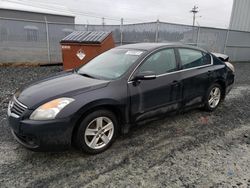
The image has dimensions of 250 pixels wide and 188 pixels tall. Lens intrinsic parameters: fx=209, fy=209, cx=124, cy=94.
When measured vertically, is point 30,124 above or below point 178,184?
above

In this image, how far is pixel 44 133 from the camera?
8.16 ft

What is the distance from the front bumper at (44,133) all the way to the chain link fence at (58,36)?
8.22m

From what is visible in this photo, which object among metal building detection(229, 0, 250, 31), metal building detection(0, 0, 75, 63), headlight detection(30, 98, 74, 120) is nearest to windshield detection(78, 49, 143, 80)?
headlight detection(30, 98, 74, 120)

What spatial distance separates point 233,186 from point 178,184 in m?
0.62

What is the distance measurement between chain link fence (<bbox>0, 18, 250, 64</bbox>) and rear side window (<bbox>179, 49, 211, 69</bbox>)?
7.03 m

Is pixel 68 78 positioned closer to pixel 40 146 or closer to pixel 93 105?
pixel 93 105

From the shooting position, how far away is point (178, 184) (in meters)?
2.39

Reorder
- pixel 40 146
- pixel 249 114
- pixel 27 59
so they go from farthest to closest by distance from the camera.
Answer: pixel 27 59 → pixel 249 114 → pixel 40 146

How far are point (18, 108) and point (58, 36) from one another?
29.5ft

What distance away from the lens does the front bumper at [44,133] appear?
2473 mm

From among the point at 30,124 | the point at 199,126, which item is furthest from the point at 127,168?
the point at 199,126

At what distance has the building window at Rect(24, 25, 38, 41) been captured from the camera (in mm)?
10047

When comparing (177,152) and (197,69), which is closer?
(177,152)

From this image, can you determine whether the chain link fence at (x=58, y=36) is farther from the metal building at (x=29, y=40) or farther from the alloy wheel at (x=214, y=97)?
the alloy wheel at (x=214, y=97)
